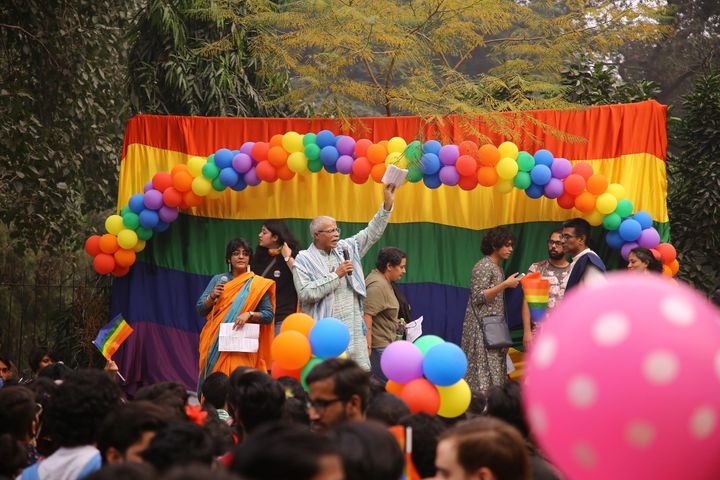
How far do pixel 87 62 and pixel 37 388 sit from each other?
23.4ft

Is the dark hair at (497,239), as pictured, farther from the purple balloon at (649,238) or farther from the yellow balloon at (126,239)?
the yellow balloon at (126,239)

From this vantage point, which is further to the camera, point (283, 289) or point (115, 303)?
point (115, 303)

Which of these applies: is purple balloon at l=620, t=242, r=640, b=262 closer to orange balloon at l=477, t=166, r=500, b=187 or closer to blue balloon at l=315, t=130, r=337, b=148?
orange balloon at l=477, t=166, r=500, b=187

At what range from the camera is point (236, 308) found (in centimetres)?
809

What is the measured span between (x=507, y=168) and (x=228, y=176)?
8.03ft

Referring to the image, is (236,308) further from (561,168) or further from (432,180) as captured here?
(561,168)

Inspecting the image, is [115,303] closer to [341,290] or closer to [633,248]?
[341,290]

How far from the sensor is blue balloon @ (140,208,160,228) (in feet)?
31.0

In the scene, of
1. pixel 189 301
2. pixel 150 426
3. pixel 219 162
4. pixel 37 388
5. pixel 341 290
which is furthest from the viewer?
pixel 189 301

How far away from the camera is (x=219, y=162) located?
9234 mm

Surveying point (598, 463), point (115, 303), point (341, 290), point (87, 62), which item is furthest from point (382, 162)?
point (598, 463)

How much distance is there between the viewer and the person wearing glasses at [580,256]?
7.68m

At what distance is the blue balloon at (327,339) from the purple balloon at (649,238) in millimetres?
4054

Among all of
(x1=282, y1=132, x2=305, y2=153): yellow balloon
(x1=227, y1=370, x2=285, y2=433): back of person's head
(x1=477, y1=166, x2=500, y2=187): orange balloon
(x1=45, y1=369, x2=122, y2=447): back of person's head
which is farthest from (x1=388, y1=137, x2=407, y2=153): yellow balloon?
(x1=45, y1=369, x2=122, y2=447): back of person's head
